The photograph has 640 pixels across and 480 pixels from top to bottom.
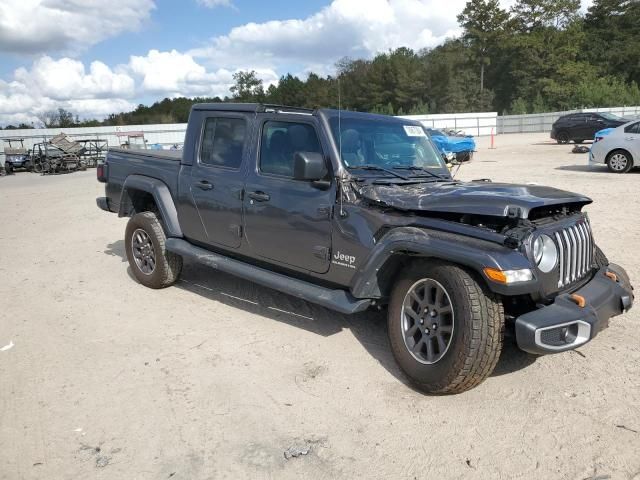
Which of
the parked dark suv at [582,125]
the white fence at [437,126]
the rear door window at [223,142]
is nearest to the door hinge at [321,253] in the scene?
the rear door window at [223,142]

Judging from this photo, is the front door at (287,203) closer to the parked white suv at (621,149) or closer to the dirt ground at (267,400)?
the dirt ground at (267,400)

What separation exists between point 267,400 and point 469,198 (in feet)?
6.29

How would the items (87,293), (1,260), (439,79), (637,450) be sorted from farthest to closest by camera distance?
1. (439,79)
2. (1,260)
3. (87,293)
4. (637,450)

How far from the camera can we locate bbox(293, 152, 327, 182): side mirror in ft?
12.8

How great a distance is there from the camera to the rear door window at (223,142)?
4961mm

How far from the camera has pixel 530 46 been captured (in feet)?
228

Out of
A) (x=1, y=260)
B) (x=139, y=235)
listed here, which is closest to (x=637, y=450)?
(x=139, y=235)

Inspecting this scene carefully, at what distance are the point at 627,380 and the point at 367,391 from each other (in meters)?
1.79

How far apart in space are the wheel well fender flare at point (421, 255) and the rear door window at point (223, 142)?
1855 mm

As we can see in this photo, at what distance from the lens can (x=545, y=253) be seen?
3.33 metres

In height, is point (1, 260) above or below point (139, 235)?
below

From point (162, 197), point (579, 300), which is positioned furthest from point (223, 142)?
point (579, 300)

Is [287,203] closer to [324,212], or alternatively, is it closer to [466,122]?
[324,212]

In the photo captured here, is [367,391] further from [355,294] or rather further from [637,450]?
[637,450]
